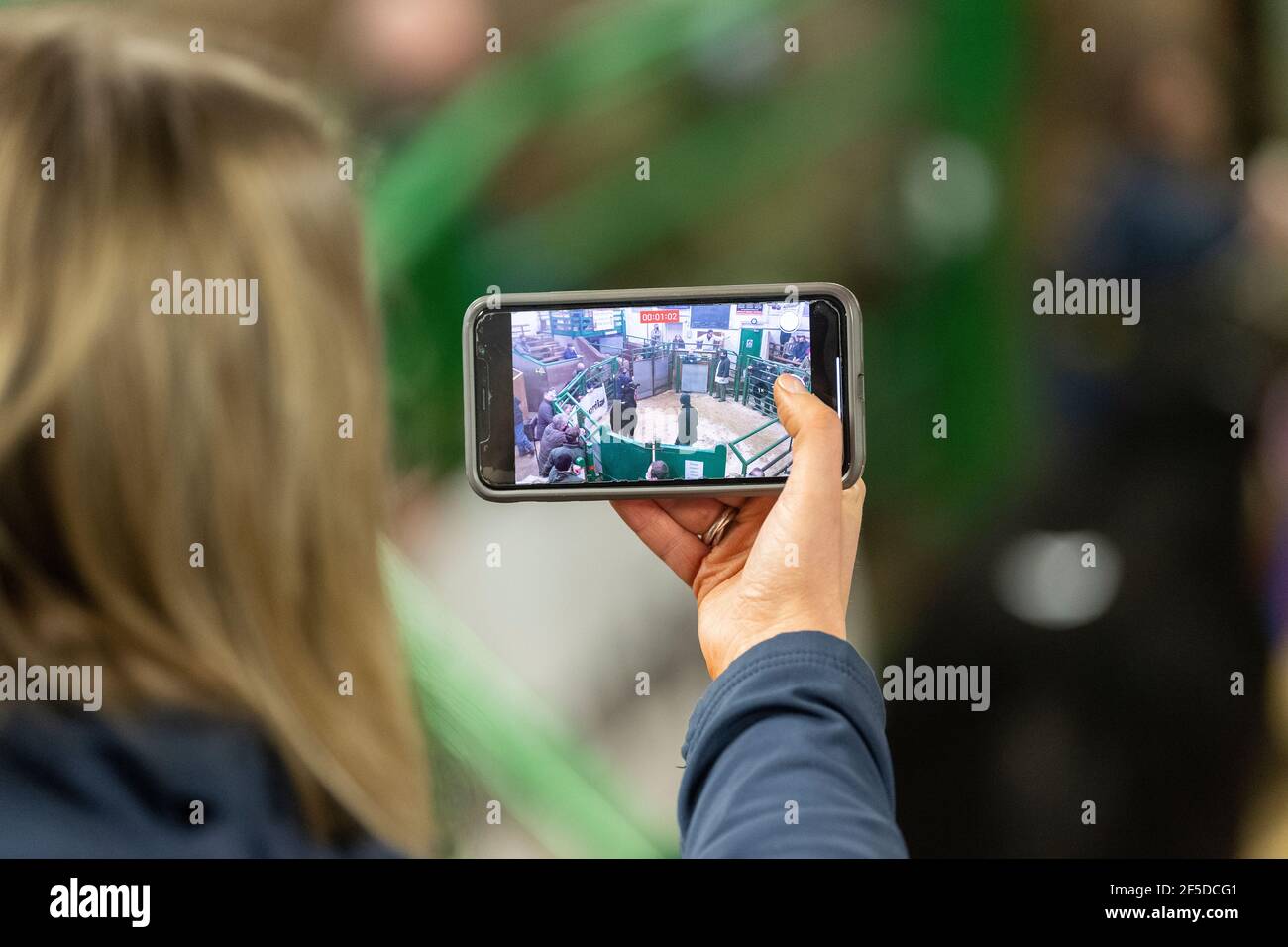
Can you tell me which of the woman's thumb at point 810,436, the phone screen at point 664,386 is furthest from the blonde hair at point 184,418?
the woman's thumb at point 810,436

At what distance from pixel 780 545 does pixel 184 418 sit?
0.31 m

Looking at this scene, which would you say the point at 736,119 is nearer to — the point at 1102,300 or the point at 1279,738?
the point at 1102,300

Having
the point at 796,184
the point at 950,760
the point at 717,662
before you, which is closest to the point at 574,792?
the point at 717,662

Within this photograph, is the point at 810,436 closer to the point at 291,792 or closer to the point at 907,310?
the point at 907,310

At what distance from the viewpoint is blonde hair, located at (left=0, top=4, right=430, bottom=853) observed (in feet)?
1.32

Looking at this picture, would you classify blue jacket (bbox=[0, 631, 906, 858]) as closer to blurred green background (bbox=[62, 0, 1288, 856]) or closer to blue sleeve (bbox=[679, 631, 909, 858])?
blue sleeve (bbox=[679, 631, 909, 858])

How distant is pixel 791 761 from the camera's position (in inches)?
16.2

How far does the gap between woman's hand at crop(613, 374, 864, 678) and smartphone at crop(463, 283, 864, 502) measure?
2 centimetres

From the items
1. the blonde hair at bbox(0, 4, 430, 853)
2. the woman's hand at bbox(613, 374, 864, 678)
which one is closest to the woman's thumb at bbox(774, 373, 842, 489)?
the woman's hand at bbox(613, 374, 864, 678)

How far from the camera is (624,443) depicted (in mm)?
539

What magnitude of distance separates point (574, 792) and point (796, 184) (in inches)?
17.0

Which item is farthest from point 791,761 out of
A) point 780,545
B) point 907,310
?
point 907,310

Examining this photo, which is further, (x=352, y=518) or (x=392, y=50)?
(x=392, y=50)

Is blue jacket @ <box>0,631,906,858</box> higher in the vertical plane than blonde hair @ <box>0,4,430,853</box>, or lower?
lower
